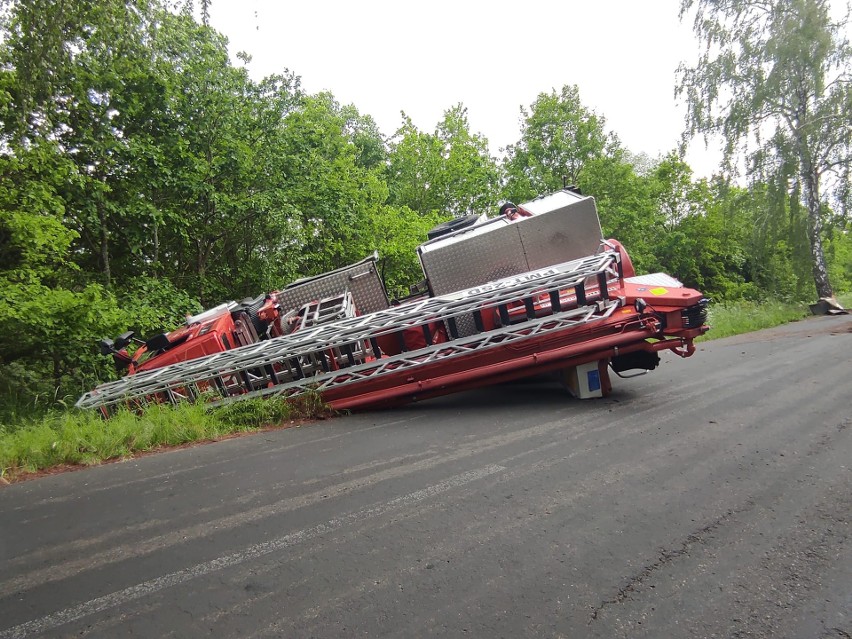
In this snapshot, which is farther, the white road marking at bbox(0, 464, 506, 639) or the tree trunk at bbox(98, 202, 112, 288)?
the tree trunk at bbox(98, 202, 112, 288)

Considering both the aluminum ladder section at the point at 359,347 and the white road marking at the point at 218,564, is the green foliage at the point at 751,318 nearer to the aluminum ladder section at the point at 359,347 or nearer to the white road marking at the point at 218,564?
the aluminum ladder section at the point at 359,347

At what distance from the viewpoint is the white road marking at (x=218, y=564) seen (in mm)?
1998

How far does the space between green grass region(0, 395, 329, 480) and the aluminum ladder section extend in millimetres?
217

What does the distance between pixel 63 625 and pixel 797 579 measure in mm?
3078

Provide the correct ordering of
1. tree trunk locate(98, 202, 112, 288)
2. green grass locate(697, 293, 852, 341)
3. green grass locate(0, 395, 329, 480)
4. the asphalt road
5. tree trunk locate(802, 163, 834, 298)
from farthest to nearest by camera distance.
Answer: tree trunk locate(802, 163, 834, 298) < green grass locate(697, 293, 852, 341) < tree trunk locate(98, 202, 112, 288) < green grass locate(0, 395, 329, 480) < the asphalt road

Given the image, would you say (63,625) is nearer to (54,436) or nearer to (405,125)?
(54,436)

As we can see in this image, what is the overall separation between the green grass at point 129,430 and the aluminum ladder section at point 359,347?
0.22m

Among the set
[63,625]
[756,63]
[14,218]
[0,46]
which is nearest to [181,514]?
[63,625]

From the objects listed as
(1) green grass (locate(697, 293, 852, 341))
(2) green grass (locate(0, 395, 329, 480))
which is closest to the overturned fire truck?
(2) green grass (locate(0, 395, 329, 480))

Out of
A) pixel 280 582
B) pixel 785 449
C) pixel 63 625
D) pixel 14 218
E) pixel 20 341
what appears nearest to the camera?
pixel 63 625

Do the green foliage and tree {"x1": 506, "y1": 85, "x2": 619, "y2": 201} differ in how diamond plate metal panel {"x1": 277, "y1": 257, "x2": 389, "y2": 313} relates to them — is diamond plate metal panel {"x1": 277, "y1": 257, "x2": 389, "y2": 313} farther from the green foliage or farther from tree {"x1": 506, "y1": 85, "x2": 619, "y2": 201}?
tree {"x1": 506, "y1": 85, "x2": 619, "y2": 201}

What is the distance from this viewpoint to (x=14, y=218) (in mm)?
6895

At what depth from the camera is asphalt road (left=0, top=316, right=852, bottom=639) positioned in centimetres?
194

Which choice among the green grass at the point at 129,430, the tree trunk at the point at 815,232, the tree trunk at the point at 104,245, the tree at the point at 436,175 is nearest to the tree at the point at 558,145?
the tree at the point at 436,175
